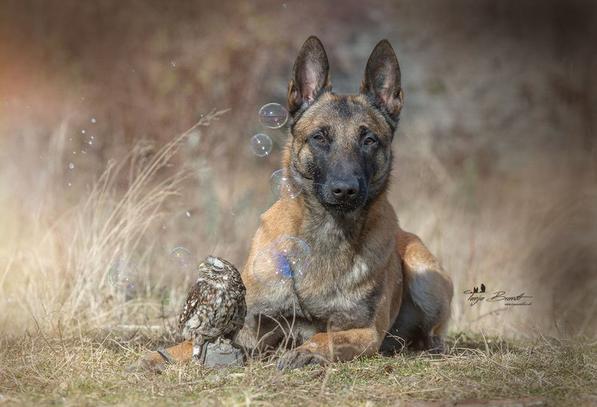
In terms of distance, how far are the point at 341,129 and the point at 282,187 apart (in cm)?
61

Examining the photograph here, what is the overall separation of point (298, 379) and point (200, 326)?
68cm

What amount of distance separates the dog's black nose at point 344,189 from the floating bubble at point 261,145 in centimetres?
110

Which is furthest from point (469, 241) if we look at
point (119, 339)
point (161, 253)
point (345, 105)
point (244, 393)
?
point (244, 393)

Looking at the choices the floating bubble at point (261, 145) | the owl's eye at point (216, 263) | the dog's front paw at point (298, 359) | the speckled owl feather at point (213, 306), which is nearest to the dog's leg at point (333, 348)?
the dog's front paw at point (298, 359)

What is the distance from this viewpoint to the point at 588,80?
527 inches

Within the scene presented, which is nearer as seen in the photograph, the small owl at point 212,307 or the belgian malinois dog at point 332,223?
the small owl at point 212,307

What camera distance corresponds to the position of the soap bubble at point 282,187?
530 cm

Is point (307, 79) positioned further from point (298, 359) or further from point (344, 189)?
point (298, 359)

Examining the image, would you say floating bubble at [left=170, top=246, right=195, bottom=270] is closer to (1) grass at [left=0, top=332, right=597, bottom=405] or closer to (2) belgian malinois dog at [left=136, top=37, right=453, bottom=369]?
(2) belgian malinois dog at [left=136, top=37, right=453, bottom=369]

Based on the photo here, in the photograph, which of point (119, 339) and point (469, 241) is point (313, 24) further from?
point (119, 339)

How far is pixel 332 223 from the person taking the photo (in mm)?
5211

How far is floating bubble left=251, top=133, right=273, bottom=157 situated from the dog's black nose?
3.61 feet

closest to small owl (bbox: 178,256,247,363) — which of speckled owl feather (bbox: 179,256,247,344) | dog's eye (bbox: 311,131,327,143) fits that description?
speckled owl feather (bbox: 179,256,247,344)

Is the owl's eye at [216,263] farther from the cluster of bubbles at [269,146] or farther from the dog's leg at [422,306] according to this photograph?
the dog's leg at [422,306]
